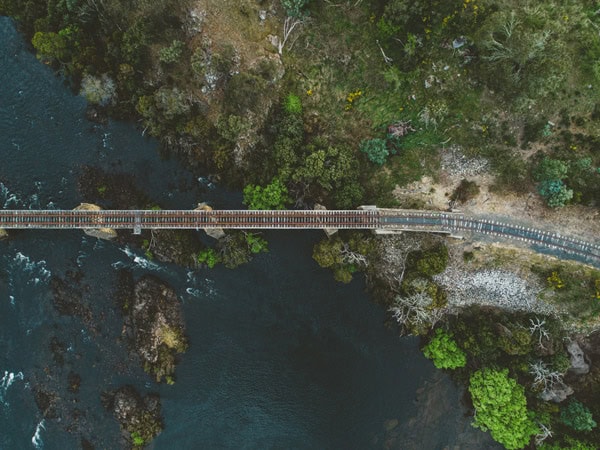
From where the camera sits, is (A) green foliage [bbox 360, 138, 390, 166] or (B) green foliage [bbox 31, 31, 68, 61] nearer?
(A) green foliage [bbox 360, 138, 390, 166]

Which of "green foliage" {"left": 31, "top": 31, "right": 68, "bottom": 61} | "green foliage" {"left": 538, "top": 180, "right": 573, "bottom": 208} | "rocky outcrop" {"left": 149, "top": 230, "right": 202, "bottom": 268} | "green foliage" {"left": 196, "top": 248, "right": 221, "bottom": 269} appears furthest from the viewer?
"green foliage" {"left": 196, "top": 248, "right": 221, "bottom": 269}

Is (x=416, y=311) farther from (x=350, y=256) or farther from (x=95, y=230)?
(x=95, y=230)

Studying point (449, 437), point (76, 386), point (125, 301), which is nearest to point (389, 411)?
point (449, 437)

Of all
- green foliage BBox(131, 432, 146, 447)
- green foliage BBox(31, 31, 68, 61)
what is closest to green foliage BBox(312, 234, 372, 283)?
green foliage BBox(131, 432, 146, 447)

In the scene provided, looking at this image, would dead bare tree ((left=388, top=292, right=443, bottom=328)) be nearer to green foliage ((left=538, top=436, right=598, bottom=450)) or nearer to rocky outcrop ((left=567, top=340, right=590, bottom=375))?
rocky outcrop ((left=567, top=340, right=590, bottom=375))

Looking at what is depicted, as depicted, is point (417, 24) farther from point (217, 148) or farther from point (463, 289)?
point (463, 289)

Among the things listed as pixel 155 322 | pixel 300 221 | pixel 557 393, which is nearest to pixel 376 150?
pixel 300 221

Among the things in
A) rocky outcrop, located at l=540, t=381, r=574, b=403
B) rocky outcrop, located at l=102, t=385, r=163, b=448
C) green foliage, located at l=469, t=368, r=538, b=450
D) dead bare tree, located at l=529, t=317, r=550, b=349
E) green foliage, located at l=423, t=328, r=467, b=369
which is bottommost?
rocky outcrop, located at l=102, t=385, r=163, b=448
